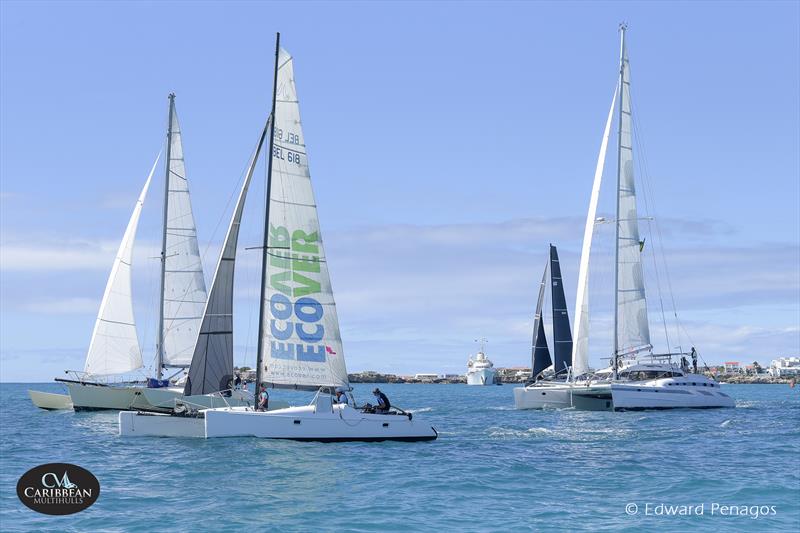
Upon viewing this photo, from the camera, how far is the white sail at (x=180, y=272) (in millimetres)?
55656

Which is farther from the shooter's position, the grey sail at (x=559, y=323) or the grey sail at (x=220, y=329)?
the grey sail at (x=559, y=323)

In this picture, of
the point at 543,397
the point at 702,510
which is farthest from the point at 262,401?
the point at 543,397

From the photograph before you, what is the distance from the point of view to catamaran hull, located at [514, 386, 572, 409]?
57.5 meters

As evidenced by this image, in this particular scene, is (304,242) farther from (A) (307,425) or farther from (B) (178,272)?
(B) (178,272)

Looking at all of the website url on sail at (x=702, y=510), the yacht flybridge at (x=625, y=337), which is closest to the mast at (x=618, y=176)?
the yacht flybridge at (x=625, y=337)

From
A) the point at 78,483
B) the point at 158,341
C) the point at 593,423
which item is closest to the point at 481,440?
the point at 593,423

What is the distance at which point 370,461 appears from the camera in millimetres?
31219

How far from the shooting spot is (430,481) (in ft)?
89.5

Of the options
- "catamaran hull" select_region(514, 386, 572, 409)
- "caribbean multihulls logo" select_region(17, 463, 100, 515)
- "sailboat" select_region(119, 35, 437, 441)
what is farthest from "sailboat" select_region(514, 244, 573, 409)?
"caribbean multihulls logo" select_region(17, 463, 100, 515)

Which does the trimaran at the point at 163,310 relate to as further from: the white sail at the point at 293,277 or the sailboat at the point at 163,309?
the white sail at the point at 293,277

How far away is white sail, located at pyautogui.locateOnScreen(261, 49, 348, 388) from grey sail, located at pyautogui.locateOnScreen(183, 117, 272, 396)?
296cm

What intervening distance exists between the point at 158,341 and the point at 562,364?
27.2 metres

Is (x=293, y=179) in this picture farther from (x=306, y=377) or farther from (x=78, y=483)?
(x=78, y=483)

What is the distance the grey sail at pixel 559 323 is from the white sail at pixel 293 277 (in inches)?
1276
